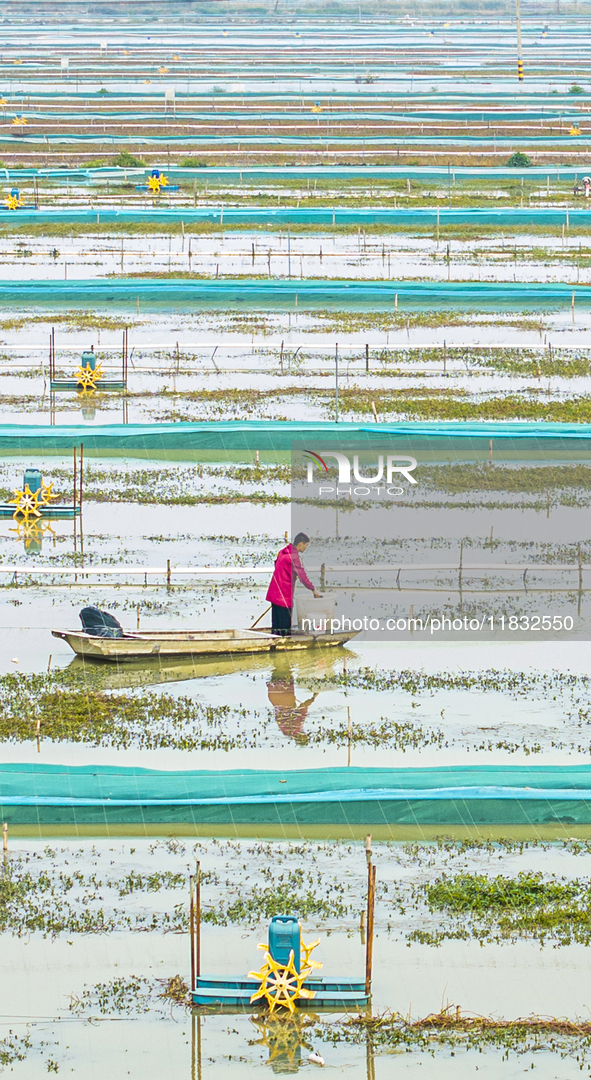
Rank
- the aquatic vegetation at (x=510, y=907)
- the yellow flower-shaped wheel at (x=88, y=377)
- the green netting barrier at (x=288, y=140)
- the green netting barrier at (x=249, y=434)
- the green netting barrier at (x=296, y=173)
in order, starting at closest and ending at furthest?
the aquatic vegetation at (x=510, y=907) < the green netting barrier at (x=249, y=434) < the yellow flower-shaped wheel at (x=88, y=377) < the green netting barrier at (x=296, y=173) < the green netting barrier at (x=288, y=140)

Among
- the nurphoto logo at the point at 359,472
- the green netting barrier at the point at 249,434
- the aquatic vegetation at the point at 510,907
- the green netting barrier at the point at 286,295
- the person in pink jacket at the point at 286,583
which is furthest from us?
the green netting barrier at the point at 286,295

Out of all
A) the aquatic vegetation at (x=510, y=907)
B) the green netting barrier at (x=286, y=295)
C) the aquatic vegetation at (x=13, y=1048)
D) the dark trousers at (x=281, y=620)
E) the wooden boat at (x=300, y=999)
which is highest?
the green netting barrier at (x=286, y=295)

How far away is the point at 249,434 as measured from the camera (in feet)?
74.4

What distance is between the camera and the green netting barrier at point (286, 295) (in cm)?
3403

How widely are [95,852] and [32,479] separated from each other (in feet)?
30.7

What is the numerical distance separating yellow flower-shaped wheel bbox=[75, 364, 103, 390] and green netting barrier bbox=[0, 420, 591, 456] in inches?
135

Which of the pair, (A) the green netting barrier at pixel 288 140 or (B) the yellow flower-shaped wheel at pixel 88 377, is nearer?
(B) the yellow flower-shaped wheel at pixel 88 377

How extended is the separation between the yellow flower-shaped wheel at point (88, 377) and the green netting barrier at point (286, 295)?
782 cm

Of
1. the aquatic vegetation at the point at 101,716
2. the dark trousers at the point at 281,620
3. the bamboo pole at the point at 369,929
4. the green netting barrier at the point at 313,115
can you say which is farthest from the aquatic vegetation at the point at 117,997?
→ the green netting barrier at the point at 313,115

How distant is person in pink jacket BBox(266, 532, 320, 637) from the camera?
581 inches

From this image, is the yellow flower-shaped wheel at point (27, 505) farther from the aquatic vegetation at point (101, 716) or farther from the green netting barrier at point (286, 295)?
the green netting barrier at point (286, 295)

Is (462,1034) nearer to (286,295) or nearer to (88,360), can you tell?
(88,360)

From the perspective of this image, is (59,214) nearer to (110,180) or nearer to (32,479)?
(110,180)

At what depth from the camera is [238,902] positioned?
1029cm
